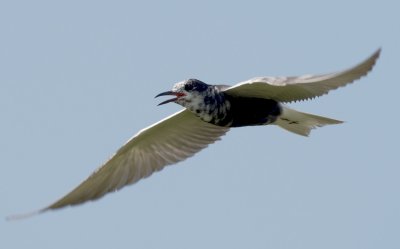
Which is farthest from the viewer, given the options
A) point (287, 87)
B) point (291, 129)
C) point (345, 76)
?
point (291, 129)

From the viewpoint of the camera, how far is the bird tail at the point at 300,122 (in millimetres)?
14305

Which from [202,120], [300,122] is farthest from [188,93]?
[300,122]

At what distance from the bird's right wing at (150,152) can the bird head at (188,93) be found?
3.97ft

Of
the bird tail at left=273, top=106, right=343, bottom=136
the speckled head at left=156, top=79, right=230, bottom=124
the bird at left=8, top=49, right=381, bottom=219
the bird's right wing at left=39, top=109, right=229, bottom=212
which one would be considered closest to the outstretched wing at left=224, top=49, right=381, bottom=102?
the bird at left=8, top=49, right=381, bottom=219

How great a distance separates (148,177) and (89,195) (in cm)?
84

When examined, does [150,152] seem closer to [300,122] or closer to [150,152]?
[150,152]

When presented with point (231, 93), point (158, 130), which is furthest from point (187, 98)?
point (158, 130)

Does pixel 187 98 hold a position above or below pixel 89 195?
above

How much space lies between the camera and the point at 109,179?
1502 centimetres

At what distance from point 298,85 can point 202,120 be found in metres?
1.48

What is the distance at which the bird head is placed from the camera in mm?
13430

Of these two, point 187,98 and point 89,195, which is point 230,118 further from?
point 89,195

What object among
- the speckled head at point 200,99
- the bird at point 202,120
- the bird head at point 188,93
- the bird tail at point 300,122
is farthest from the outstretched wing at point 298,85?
the bird tail at point 300,122

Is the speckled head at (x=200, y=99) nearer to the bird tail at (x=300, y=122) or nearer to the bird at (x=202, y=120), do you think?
the bird at (x=202, y=120)
